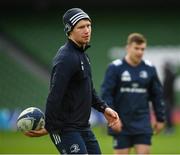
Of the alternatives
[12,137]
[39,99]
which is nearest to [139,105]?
[12,137]

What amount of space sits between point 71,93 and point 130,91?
131 inches

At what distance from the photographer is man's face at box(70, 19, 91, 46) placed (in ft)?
23.2

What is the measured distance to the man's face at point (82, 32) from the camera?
23.2 feet

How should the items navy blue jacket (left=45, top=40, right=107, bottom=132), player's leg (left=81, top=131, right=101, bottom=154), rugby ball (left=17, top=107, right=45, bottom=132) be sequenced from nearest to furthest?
navy blue jacket (left=45, top=40, right=107, bottom=132) → rugby ball (left=17, top=107, right=45, bottom=132) → player's leg (left=81, top=131, right=101, bottom=154)

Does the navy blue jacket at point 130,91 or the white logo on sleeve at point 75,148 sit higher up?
the navy blue jacket at point 130,91

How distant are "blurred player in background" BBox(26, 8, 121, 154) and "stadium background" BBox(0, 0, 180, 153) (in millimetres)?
17835

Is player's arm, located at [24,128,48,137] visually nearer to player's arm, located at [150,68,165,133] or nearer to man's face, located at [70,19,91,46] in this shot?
man's face, located at [70,19,91,46]

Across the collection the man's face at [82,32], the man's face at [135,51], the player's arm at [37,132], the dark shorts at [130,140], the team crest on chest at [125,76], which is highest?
the man's face at [82,32]

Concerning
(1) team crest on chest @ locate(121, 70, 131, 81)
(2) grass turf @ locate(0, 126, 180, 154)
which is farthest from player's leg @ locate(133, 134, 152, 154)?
(2) grass turf @ locate(0, 126, 180, 154)

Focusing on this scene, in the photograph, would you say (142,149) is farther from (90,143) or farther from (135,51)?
(90,143)

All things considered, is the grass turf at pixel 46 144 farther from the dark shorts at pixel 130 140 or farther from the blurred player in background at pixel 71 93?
the blurred player in background at pixel 71 93

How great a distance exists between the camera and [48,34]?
2712 centimetres

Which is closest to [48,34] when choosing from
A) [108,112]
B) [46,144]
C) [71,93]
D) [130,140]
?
[46,144]

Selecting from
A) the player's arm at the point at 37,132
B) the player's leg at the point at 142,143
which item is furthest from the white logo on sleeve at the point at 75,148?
the player's leg at the point at 142,143
